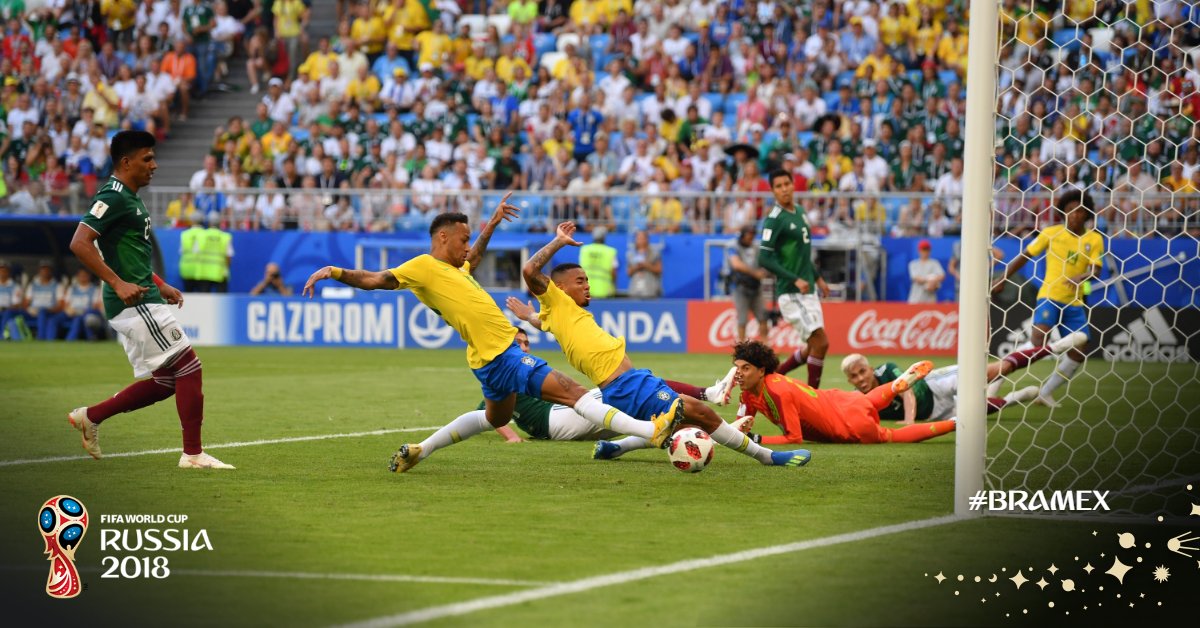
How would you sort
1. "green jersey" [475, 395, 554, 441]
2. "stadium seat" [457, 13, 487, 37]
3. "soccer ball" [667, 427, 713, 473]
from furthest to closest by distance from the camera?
"stadium seat" [457, 13, 487, 37] < "green jersey" [475, 395, 554, 441] < "soccer ball" [667, 427, 713, 473]

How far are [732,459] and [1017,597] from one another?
→ 448 cm

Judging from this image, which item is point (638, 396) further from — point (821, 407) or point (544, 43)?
point (544, 43)

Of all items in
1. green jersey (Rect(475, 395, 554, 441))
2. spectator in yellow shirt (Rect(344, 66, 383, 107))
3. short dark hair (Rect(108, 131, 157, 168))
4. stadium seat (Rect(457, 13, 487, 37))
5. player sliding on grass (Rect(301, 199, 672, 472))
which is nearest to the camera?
player sliding on grass (Rect(301, 199, 672, 472))

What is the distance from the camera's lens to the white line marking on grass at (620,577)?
5.54 meters

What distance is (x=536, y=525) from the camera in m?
7.58

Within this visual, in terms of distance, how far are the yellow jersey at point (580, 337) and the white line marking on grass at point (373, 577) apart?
12.2ft

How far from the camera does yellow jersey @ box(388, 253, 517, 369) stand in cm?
957

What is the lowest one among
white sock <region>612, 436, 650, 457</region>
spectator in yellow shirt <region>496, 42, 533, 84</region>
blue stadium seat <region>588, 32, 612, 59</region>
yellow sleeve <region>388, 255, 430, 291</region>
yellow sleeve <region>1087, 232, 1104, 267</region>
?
white sock <region>612, 436, 650, 457</region>

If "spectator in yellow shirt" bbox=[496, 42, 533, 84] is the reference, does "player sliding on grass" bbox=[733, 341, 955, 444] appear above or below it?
below

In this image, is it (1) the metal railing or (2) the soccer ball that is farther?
(1) the metal railing

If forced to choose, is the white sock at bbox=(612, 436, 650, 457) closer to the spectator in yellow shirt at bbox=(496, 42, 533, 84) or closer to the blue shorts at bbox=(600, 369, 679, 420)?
the blue shorts at bbox=(600, 369, 679, 420)

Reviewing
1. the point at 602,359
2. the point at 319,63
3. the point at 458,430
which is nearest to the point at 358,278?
the point at 458,430

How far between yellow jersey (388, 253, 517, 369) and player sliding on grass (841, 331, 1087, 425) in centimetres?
356

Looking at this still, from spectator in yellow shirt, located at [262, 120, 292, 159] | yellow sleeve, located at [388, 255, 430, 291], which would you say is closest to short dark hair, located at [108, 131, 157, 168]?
yellow sleeve, located at [388, 255, 430, 291]
